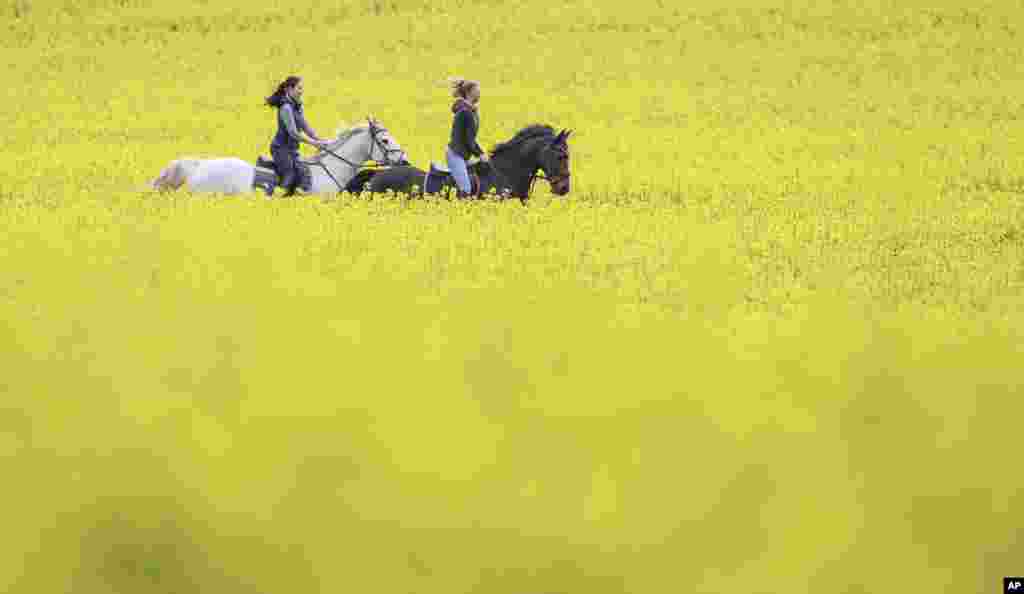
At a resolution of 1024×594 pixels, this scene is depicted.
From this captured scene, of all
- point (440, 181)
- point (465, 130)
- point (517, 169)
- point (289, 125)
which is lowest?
point (440, 181)

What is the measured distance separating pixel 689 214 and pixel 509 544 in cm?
1243

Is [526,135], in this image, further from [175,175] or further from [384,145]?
[175,175]

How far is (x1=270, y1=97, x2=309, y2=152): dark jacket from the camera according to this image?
16.2 metres

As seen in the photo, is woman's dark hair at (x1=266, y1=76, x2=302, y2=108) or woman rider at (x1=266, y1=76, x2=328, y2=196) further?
woman's dark hair at (x1=266, y1=76, x2=302, y2=108)

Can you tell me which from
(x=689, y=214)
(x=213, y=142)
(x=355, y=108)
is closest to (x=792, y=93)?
(x=355, y=108)

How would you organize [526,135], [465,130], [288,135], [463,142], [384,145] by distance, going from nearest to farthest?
[465,130] → [463,142] → [526,135] → [288,135] → [384,145]

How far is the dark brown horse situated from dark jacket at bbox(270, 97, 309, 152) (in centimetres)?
92

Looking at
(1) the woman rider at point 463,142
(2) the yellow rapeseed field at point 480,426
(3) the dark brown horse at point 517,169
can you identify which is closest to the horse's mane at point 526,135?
(3) the dark brown horse at point 517,169

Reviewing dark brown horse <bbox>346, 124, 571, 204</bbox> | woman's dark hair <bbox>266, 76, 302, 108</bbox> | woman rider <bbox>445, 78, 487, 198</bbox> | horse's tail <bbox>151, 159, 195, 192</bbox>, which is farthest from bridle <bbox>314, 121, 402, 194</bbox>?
horse's tail <bbox>151, 159, 195, 192</bbox>

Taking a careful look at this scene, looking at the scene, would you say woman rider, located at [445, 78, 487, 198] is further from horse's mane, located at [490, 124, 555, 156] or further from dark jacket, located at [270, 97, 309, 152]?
dark jacket, located at [270, 97, 309, 152]

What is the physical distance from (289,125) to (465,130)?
6.07 feet

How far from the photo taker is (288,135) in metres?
16.3

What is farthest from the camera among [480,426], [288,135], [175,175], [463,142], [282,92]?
[175,175]

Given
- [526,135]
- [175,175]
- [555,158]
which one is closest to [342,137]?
[175,175]
